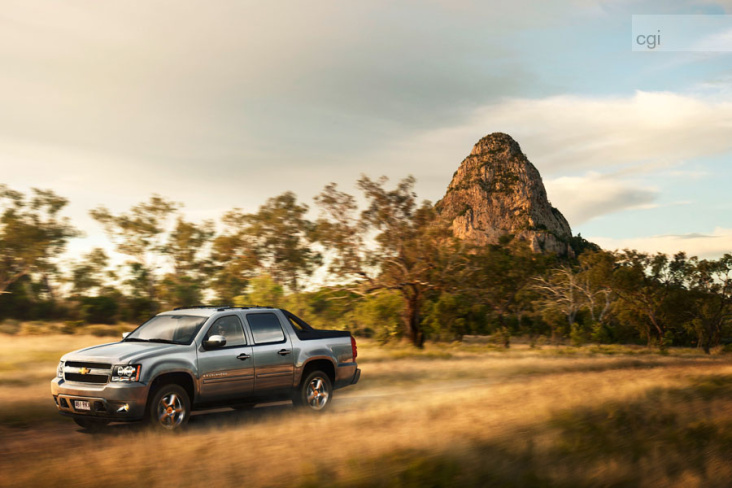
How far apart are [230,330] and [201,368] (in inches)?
37.0

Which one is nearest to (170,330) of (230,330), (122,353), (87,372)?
(230,330)

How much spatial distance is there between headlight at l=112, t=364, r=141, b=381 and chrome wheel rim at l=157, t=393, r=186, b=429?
54 centimetres

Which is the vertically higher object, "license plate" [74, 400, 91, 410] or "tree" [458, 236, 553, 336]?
"tree" [458, 236, 553, 336]

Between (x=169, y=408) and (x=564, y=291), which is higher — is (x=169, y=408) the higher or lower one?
the lower one

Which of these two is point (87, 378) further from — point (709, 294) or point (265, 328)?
point (709, 294)

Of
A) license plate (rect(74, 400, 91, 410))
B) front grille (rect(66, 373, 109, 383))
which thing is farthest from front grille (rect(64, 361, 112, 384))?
license plate (rect(74, 400, 91, 410))

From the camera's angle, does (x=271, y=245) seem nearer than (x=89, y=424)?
No

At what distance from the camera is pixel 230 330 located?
1083 cm

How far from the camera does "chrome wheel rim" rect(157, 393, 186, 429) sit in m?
9.55

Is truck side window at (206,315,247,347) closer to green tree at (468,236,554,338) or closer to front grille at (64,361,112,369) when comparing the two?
front grille at (64,361,112,369)

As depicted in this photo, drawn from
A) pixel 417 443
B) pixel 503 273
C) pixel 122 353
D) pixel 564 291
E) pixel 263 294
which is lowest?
pixel 417 443

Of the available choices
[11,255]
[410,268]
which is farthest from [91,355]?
[11,255]

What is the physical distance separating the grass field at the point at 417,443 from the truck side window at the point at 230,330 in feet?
4.18

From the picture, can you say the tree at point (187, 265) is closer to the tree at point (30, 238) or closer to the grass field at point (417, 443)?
the tree at point (30, 238)
